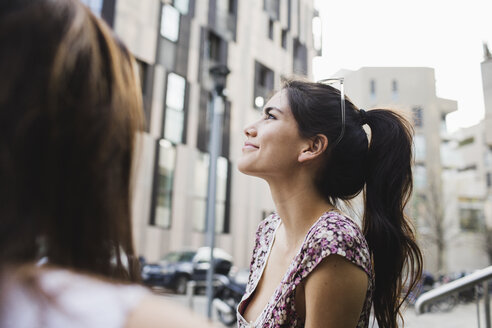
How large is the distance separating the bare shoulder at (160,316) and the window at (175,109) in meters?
17.1

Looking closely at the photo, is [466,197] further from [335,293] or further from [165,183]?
[335,293]

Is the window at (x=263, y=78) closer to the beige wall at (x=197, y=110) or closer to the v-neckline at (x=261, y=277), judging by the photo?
the beige wall at (x=197, y=110)

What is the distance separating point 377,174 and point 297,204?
32 centimetres

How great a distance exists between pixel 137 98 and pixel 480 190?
122ft

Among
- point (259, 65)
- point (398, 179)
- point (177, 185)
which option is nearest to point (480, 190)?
point (259, 65)

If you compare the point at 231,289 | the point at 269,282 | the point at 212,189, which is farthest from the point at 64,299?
the point at 231,289

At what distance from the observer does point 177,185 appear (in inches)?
694

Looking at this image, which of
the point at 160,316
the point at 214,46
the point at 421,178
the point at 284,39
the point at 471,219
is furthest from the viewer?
the point at 471,219

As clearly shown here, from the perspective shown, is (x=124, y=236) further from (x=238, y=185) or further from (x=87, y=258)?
(x=238, y=185)

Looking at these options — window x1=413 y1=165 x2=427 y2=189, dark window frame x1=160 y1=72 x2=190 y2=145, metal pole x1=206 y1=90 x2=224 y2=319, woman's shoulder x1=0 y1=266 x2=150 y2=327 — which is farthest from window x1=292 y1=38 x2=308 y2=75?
woman's shoulder x1=0 y1=266 x2=150 y2=327

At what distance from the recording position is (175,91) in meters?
18.0

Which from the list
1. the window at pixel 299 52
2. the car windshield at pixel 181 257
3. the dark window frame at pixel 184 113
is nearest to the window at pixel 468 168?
the window at pixel 299 52

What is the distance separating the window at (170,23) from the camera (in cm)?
1759

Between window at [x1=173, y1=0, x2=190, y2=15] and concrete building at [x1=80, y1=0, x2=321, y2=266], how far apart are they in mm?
40
